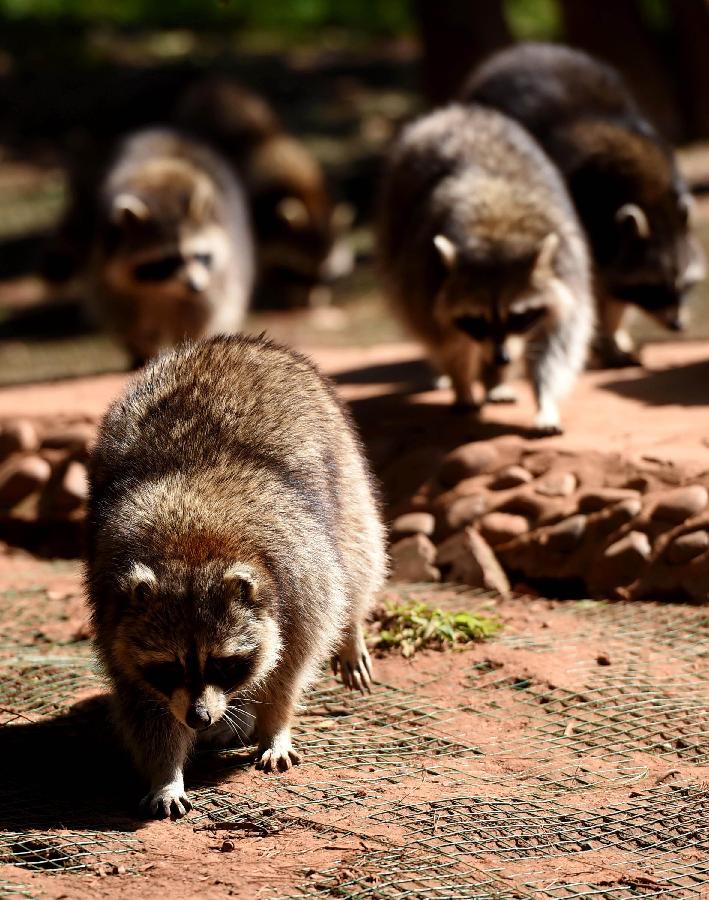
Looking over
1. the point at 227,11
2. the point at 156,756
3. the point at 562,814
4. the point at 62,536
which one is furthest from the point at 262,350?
the point at 227,11

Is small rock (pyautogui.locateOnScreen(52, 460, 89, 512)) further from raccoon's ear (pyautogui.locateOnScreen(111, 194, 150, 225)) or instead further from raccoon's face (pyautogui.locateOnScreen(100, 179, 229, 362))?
raccoon's ear (pyautogui.locateOnScreen(111, 194, 150, 225))

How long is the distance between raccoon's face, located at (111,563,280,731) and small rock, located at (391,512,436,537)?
7.30 feet

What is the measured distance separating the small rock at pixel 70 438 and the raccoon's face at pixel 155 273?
1842 mm

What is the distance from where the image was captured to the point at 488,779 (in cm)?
379

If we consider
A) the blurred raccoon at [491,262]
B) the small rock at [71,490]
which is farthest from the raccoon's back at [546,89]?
the small rock at [71,490]

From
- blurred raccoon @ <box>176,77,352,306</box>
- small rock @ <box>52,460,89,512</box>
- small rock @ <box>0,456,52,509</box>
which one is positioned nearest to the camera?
small rock @ <box>52,460,89,512</box>

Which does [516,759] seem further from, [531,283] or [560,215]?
[560,215]

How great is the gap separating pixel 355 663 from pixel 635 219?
3805mm

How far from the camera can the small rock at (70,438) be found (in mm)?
6695

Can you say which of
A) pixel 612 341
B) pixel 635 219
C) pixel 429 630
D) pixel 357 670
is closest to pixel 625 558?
pixel 429 630

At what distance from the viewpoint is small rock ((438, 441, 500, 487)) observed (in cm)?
598

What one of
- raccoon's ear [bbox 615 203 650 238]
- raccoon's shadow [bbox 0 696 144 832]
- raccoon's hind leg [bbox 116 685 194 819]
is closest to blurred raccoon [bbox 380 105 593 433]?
raccoon's ear [bbox 615 203 650 238]

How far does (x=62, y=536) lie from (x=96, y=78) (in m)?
9.48

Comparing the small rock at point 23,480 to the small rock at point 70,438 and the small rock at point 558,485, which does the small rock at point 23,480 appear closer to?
the small rock at point 70,438
